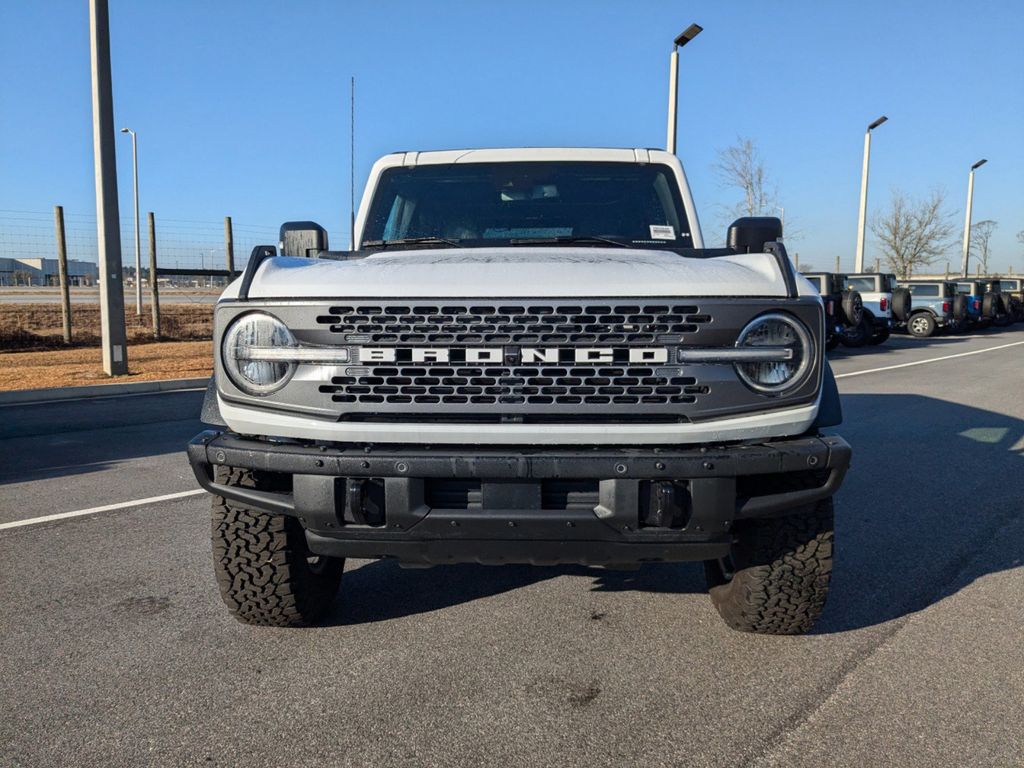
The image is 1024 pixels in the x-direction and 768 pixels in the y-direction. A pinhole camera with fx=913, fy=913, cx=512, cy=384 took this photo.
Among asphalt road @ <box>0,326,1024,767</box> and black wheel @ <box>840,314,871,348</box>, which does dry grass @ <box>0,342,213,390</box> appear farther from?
black wheel @ <box>840,314,871,348</box>

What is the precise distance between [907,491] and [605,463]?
13.2ft

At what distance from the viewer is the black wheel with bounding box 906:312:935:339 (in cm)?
2848

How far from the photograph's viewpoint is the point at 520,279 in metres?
2.88

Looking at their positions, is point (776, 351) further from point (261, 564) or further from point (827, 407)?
point (261, 564)

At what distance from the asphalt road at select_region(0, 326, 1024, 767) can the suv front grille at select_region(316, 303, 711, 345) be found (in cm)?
116

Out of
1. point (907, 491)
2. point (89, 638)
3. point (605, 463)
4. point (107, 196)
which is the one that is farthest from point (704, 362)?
point (107, 196)

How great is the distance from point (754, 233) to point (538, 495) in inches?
68.7

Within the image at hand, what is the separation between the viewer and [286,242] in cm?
423

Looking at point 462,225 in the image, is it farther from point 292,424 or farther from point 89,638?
point 89,638

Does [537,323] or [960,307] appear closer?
[537,323]

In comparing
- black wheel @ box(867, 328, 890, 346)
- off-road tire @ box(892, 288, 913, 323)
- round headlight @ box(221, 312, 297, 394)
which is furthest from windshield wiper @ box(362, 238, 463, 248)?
off-road tire @ box(892, 288, 913, 323)

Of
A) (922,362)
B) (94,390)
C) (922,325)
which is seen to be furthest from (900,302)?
(94,390)

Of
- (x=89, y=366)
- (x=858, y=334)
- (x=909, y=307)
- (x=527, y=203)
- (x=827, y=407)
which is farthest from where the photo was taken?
(x=909, y=307)

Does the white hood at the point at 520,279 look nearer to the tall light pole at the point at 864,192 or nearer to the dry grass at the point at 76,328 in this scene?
the dry grass at the point at 76,328
